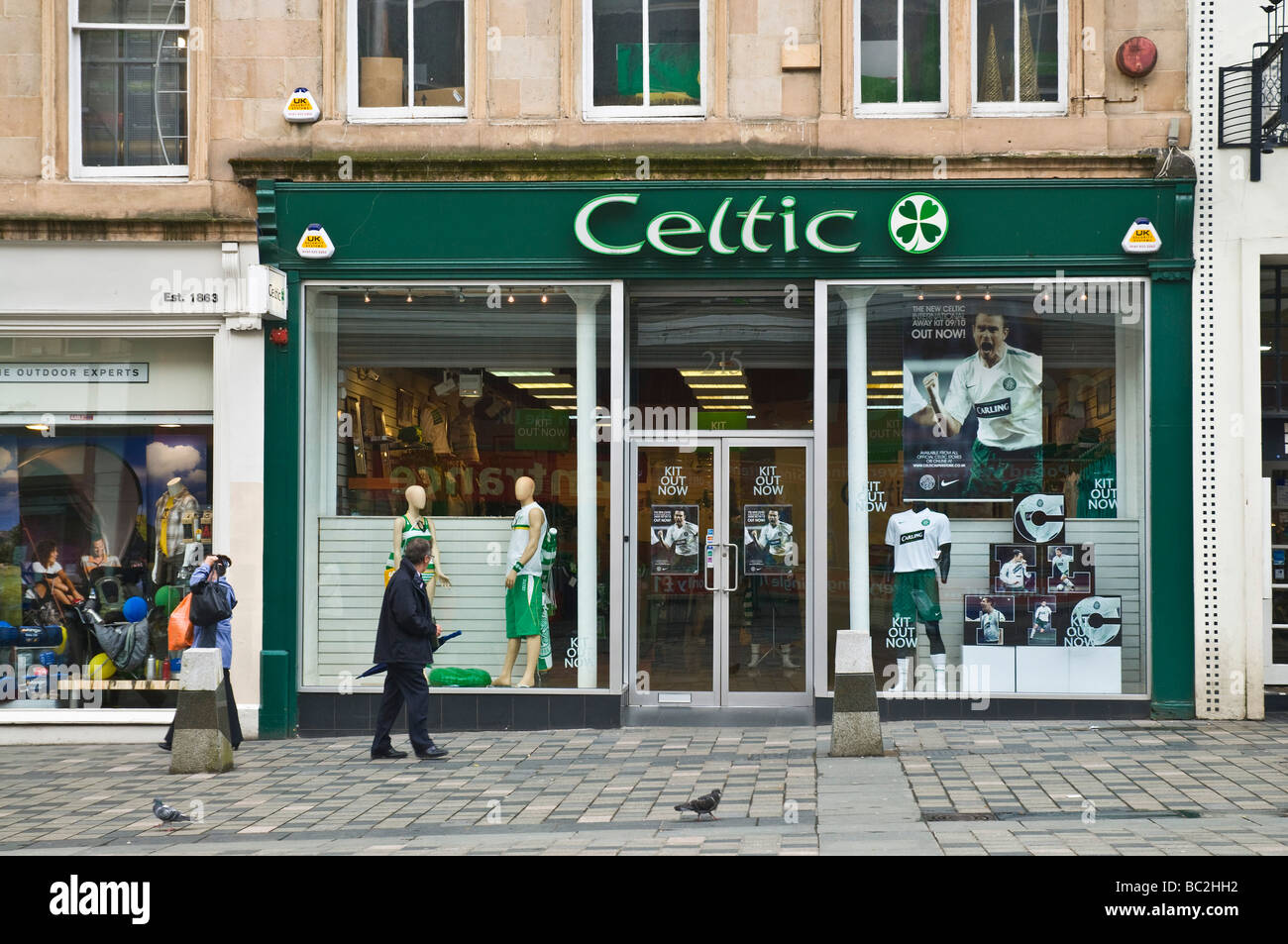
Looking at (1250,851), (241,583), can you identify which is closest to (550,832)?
(1250,851)

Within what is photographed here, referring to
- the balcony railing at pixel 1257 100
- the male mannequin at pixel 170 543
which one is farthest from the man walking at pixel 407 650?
the balcony railing at pixel 1257 100

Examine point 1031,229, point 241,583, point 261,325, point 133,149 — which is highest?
point 133,149

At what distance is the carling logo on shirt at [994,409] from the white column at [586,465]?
3601mm

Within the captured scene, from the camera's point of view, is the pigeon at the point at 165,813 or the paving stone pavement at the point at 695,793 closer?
the paving stone pavement at the point at 695,793

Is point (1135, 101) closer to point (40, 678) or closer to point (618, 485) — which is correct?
point (618, 485)

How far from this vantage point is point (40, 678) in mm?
13391

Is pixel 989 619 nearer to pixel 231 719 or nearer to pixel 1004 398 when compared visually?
pixel 1004 398

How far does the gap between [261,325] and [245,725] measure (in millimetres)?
3705

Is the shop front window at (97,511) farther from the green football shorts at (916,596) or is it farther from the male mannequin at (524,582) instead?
the green football shorts at (916,596)

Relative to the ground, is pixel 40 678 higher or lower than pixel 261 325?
lower

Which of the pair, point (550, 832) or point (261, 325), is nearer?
point (550, 832)

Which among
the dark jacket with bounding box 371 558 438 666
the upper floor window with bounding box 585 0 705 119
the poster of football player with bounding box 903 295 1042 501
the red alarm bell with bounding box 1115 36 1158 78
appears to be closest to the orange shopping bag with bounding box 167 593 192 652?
the dark jacket with bounding box 371 558 438 666

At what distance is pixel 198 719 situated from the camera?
10.8 m

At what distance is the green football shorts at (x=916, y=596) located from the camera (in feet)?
42.4
